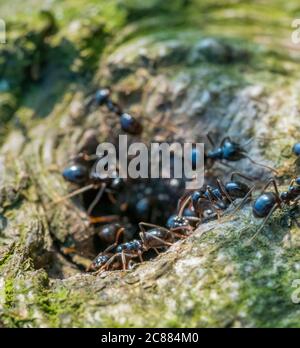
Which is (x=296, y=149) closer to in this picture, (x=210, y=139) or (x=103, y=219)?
(x=210, y=139)

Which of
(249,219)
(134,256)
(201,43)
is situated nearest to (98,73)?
(201,43)

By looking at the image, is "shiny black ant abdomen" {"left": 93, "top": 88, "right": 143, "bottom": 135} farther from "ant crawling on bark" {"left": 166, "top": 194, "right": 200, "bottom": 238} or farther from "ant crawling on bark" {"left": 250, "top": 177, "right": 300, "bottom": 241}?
"ant crawling on bark" {"left": 250, "top": 177, "right": 300, "bottom": 241}

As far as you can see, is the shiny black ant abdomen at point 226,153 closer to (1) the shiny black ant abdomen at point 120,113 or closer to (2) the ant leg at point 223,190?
(2) the ant leg at point 223,190

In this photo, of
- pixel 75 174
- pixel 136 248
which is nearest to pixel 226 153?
pixel 136 248

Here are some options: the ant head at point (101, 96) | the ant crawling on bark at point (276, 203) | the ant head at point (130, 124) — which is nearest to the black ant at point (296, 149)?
the ant crawling on bark at point (276, 203)
